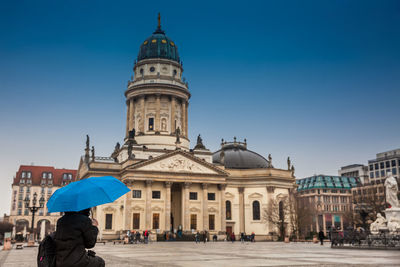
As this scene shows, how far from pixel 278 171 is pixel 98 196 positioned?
6574 centimetres

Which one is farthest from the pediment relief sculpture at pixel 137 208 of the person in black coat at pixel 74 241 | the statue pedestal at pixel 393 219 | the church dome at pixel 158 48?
the person in black coat at pixel 74 241

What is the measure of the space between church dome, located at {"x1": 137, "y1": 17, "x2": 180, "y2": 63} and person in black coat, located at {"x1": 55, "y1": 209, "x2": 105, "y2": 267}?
235ft

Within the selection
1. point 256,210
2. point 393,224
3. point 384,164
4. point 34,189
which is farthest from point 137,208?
point 384,164

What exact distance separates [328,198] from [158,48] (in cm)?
7678

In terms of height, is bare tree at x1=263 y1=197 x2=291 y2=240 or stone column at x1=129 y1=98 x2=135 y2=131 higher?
stone column at x1=129 y1=98 x2=135 y2=131

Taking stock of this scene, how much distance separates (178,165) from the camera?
6309 cm

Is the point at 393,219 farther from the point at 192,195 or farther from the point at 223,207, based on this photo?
the point at 192,195

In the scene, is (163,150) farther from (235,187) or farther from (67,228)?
(67,228)

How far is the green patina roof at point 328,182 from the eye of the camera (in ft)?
421

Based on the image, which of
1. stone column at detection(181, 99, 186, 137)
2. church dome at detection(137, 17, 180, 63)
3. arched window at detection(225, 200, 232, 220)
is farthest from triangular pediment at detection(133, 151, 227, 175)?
church dome at detection(137, 17, 180, 63)

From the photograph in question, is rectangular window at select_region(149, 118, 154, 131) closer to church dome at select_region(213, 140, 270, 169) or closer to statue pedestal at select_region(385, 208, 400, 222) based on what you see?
church dome at select_region(213, 140, 270, 169)

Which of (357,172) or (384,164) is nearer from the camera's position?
(384,164)

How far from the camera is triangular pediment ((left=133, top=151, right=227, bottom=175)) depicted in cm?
6166

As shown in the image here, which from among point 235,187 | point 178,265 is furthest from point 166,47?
point 178,265
